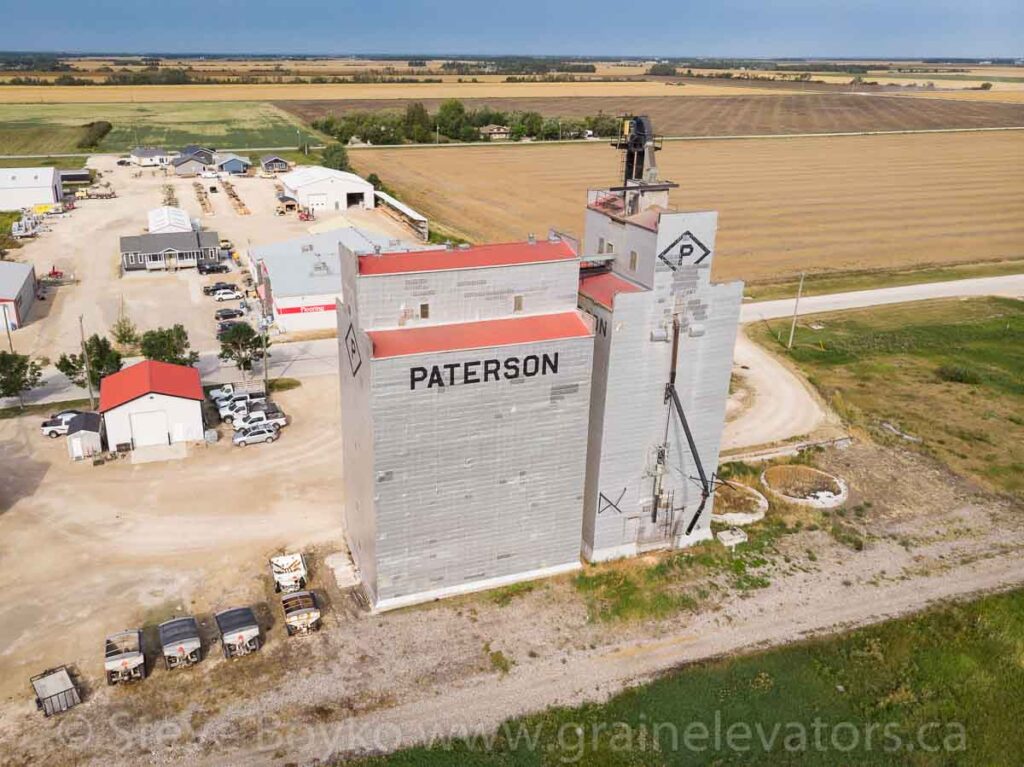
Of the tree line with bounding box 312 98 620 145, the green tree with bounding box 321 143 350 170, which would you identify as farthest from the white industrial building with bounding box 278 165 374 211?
the tree line with bounding box 312 98 620 145

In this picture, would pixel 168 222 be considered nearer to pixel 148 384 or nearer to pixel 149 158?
pixel 148 384

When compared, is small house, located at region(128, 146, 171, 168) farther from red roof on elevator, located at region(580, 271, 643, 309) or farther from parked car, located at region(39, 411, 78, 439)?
red roof on elevator, located at region(580, 271, 643, 309)

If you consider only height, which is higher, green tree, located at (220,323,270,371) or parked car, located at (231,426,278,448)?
green tree, located at (220,323,270,371)

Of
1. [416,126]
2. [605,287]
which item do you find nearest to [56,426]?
[605,287]

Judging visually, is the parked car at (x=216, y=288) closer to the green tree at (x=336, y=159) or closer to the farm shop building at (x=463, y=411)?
the farm shop building at (x=463, y=411)

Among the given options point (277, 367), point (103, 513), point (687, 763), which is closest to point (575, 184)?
point (277, 367)

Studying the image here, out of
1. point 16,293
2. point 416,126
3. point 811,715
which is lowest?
point 811,715
